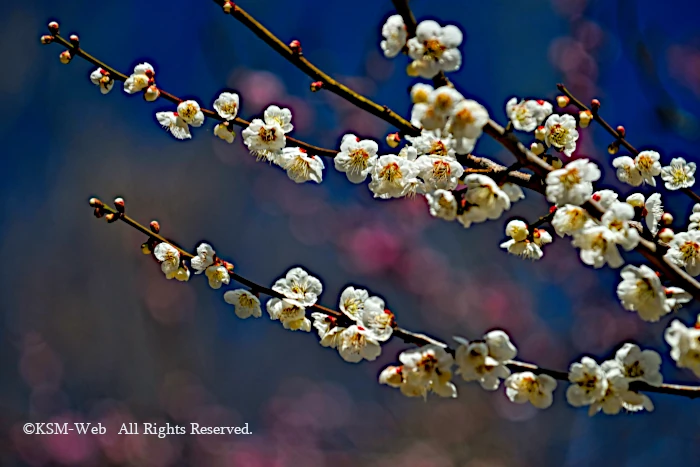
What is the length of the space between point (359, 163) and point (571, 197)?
1.99 feet

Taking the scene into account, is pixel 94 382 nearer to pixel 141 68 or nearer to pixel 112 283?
pixel 112 283

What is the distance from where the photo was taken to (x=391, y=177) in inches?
55.1

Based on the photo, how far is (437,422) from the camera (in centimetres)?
604

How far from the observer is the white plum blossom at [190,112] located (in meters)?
1.54

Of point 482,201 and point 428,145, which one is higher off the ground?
point 428,145

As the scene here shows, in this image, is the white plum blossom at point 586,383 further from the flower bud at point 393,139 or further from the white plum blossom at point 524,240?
the flower bud at point 393,139

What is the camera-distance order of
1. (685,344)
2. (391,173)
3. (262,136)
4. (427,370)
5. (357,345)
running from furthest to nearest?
(262,136)
(391,173)
(357,345)
(427,370)
(685,344)

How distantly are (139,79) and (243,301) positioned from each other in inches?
25.7

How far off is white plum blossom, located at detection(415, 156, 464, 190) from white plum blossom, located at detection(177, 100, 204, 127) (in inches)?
24.9

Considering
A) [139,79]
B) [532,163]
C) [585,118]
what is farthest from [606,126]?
[139,79]

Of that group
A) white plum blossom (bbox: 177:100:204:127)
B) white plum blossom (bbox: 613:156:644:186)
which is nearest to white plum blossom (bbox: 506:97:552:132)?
white plum blossom (bbox: 613:156:644:186)

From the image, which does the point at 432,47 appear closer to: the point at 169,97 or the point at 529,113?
the point at 529,113

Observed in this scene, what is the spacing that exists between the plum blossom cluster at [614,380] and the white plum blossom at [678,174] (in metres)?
0.64

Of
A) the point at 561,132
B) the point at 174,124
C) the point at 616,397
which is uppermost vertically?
the point at 174,124
